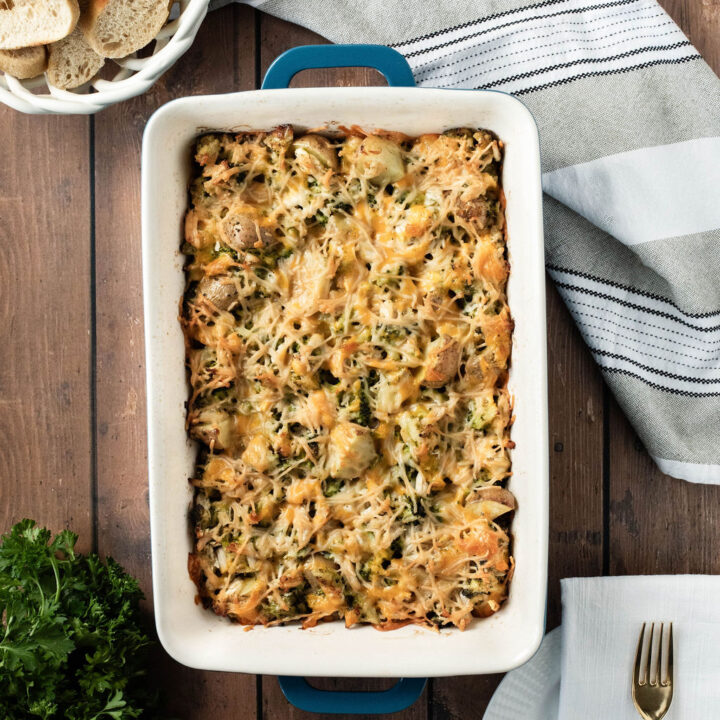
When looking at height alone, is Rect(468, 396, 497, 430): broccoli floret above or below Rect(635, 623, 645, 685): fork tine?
above

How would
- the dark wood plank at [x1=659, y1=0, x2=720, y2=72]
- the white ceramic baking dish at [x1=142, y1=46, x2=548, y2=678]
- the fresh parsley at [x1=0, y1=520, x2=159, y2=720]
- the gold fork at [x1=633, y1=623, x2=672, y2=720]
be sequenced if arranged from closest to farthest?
1. the white ceramic baking dish at [x1=142, y1=46, x2=548, y2=678]
2. the fresh parsley at [x1=0, y1=520, x2=159, y2=720]
3. the gold fork at [x1=633, y1=623, x2=672, y2=720]
4. the dark wood plank at [x1=659, y1=0, x2=720, y2=72]

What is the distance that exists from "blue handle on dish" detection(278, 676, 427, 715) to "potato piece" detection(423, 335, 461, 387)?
0.62 m

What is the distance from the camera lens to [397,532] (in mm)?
1460

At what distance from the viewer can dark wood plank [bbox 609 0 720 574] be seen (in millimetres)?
Answer: 1768

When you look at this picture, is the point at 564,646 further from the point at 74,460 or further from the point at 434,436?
the point at 74,460

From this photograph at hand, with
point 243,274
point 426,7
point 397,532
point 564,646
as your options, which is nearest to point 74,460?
point 243,274

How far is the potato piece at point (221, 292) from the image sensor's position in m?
1.45

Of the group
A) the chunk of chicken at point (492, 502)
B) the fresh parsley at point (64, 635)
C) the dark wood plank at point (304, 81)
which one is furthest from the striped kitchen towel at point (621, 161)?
the fresh parsley at point (64, 635)

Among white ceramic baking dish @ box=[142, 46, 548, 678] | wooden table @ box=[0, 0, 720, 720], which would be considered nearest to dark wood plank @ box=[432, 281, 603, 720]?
wooden table @ box=[0, 0, 720, 720]

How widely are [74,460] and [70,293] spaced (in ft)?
1.27

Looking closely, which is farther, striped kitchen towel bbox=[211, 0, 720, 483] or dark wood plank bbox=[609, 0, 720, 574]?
dark wood plank bbox=[609, 0, 720, 574]

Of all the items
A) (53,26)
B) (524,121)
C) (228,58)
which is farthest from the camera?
(228,58)

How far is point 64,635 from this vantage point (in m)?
1.55

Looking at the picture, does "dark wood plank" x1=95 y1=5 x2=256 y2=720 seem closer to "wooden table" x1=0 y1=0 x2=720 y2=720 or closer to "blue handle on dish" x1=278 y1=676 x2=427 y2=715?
"wooden table" x1=0 y1=0 x2=720 y2=720
